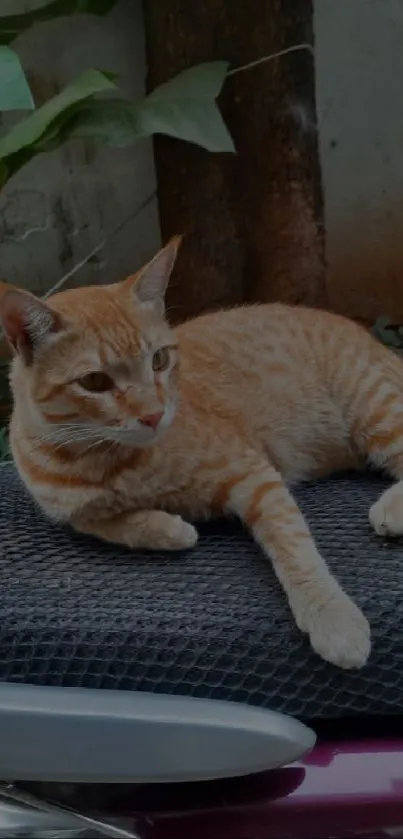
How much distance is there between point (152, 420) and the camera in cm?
109

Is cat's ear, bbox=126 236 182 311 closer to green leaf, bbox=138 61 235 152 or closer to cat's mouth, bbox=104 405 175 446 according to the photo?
cat's mouth, bbox=104 405 175 446

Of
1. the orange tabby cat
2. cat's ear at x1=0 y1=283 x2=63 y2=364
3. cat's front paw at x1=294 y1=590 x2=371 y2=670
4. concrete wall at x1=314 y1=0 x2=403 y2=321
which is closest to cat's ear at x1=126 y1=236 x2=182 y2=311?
the orange tabby cat

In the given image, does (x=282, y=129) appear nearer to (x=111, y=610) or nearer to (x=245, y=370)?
(x=245, y=370)

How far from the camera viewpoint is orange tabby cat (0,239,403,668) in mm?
1085

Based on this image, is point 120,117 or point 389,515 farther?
point 120,117

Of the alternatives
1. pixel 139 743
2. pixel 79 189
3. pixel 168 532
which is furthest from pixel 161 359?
pixel 79 189

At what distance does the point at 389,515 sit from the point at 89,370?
387 millimetres

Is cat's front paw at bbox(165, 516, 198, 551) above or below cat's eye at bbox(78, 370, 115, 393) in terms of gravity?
below

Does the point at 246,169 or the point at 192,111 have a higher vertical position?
the point at 192,111

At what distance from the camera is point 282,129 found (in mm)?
1847

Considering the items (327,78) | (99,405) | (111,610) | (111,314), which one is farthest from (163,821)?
(327,78)

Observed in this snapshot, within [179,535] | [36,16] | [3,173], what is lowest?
[179,535]

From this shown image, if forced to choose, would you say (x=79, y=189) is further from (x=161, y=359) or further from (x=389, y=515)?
(x=389, y=515)

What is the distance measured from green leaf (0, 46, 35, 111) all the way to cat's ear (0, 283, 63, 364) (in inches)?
16.7
